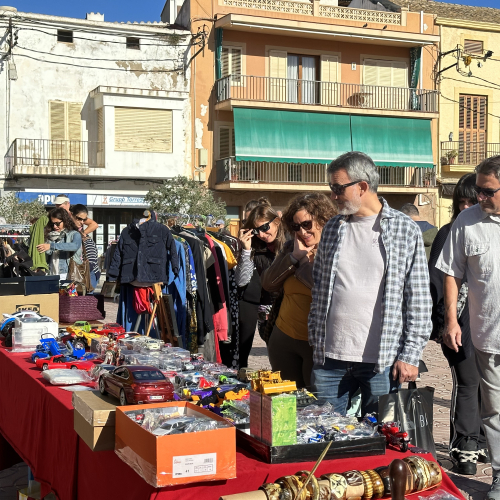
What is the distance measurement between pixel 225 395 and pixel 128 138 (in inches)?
908

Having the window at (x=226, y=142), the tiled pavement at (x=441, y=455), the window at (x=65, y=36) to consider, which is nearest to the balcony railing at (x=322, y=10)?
the window at (x=226, y=142)

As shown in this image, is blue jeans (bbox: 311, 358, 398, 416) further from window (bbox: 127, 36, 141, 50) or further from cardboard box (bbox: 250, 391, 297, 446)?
window (bbox: 127, 36, 141, 50)

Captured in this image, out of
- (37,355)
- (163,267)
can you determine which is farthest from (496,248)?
(163,267)

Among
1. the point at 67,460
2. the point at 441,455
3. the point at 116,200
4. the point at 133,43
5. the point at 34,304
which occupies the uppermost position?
the point at 133,43

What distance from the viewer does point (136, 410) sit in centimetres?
245

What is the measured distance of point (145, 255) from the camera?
7035 mm

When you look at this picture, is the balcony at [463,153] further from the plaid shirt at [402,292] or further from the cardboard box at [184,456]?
the cardboard box at [184,456]

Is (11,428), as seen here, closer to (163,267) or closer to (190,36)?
(163,267)

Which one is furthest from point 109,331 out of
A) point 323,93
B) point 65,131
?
point 323,93

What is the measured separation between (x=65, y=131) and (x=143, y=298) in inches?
744

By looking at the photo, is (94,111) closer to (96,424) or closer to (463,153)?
(463,153)

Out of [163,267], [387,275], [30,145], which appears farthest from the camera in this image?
[30,145]

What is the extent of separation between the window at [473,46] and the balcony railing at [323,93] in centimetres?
252

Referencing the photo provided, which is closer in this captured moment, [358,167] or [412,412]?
[412,412]
